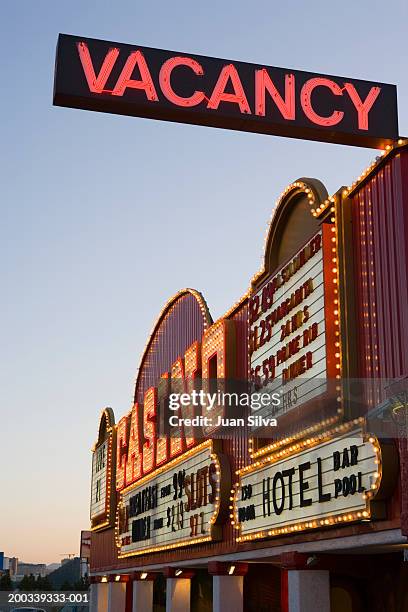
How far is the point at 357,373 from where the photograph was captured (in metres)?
13.5

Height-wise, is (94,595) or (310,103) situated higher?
(310,103)

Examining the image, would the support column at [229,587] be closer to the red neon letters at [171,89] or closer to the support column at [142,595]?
the support column at [142,595]

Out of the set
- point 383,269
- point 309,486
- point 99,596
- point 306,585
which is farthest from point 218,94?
point 99,596

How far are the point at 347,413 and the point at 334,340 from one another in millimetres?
1188

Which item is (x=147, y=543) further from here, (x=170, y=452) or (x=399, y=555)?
(x=399, y=555)

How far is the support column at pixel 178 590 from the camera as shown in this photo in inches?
916

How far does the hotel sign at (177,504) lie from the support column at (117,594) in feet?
9.82

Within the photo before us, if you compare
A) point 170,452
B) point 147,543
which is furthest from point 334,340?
point 147,543

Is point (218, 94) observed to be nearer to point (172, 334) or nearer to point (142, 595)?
point (172, 334)

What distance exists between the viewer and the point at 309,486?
14.4m

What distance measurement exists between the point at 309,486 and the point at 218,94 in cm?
737

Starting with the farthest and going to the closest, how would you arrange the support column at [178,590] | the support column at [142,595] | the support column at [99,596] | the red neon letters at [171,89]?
1. the support column at [99,596]
2. the support column at [142,595]
3. the support column at [178,590]
4. the red neon letters at [171,89]

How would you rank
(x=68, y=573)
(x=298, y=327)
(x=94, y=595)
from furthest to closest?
(x=68, y=573) → (x=94, y=595) → (x=298, y=327)

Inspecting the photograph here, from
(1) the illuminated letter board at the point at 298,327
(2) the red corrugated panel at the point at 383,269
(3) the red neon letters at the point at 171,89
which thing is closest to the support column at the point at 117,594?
(1) the illuminated letter board at the point at 298,327
